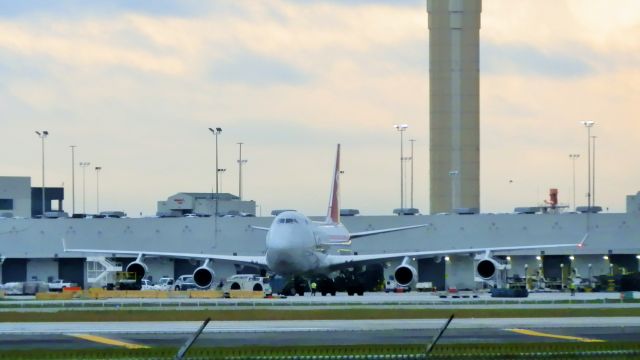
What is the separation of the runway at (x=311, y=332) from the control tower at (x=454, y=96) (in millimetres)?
118073

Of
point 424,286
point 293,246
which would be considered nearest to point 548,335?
point 293,246

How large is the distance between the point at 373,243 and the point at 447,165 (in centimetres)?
4081

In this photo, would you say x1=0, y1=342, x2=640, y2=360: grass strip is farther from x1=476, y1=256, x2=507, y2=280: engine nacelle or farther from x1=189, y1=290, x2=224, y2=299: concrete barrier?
x1=476, y1=256, x2=507, y2=280: engine nacelle

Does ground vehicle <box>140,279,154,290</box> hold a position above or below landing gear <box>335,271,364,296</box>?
below

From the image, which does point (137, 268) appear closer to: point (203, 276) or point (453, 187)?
point (203, 276)

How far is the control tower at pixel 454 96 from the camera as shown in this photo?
171 metres

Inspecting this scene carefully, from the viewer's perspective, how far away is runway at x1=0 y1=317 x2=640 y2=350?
42000 millimetres

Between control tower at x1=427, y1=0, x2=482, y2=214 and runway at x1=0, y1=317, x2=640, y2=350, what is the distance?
387 feet

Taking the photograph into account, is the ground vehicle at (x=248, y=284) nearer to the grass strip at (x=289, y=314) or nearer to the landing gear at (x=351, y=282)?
the landing gear at (x=351, y=282)

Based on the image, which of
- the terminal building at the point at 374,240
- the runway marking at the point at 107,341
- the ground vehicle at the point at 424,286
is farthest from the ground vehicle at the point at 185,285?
the runway marking at the point at 107,341

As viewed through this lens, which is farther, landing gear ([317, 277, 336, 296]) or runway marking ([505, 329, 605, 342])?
landing gear ([317, 277, 336, 296])

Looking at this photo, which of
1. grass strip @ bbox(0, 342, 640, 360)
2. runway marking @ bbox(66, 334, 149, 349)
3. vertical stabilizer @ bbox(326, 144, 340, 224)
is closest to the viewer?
grass strip @ bbox(0, 342, 640, 360)

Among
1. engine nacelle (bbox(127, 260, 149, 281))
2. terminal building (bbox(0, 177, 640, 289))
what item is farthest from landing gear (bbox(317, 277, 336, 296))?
terminal building (bbox(0, 177, 640, 289))

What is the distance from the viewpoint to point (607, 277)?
347ft
